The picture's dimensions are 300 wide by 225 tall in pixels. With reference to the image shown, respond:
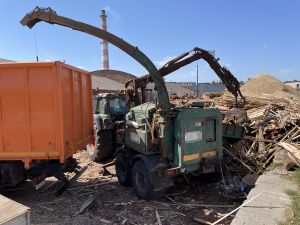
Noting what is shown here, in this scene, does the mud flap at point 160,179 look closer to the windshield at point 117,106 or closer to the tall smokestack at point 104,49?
the windshield at point 117,106

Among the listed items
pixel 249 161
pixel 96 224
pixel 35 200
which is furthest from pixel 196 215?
pixel 35 200

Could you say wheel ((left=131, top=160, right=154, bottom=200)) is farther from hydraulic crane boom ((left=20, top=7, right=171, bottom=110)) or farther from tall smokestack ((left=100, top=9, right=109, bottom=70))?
tall smokestack ((left=100, top=9, right=109, bottom=70))

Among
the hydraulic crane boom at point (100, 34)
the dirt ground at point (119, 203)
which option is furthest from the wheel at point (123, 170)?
the hydraulic crane boom at point (100, 34)

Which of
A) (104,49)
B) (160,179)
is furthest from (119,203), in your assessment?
(104,49)

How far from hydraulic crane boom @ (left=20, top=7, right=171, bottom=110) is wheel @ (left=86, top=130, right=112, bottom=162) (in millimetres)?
3097

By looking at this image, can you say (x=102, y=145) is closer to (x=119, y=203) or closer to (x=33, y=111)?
(x=119, y=203)

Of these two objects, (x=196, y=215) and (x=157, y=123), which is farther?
(x=157, y=123)

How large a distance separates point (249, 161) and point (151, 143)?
3.46m

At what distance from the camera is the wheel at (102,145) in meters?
6.96

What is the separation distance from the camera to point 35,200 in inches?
192

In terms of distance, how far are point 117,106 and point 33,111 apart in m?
3.77

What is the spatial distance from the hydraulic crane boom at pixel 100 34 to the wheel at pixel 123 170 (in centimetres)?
192

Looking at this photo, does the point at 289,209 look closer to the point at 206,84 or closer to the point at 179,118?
the point at 179,118

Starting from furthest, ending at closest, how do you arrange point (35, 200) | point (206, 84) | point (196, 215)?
point (206, 84)
point (35, 200)
point (196, 215)
